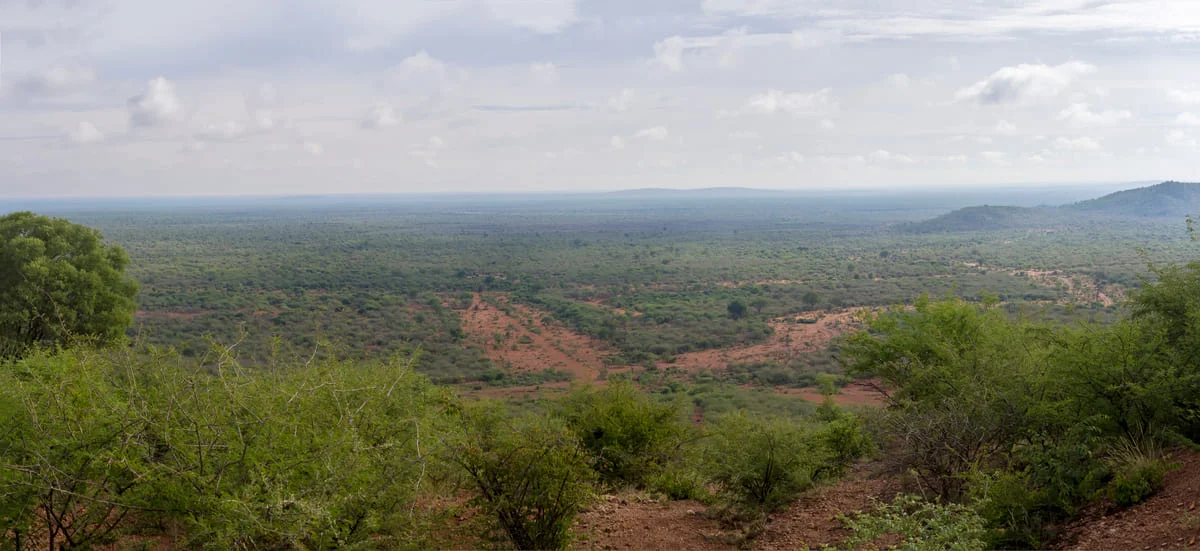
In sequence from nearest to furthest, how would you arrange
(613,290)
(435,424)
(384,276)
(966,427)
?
(966,427), (435,424), (613,290), (384,276)

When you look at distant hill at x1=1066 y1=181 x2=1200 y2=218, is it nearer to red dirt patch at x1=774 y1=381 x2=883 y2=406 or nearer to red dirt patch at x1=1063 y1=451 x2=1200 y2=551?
red dirt patch at x1=774 y1=381 x2=883 y2=406

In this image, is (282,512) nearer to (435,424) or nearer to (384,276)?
(435,424)

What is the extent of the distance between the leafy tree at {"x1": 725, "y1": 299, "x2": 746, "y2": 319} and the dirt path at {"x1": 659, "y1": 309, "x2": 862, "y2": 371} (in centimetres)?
380

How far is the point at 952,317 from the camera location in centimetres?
1609

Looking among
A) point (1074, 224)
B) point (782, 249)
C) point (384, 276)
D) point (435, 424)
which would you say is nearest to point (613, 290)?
point (384, 276)

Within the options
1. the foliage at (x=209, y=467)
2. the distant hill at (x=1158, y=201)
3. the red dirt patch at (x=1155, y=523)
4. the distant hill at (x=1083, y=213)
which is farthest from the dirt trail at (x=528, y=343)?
the distant hill at (x=1158, y=201)

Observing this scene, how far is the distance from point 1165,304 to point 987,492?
550cm

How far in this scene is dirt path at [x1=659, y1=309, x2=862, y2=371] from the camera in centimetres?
4156

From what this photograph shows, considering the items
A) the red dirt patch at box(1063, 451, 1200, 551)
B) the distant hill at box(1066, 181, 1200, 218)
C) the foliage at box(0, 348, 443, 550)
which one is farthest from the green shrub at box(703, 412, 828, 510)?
the distant hill at box(1066, 181, 1200, 218)

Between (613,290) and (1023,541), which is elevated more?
(1023,541)

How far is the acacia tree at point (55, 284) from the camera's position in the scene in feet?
65.4

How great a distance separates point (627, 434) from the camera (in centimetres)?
1528

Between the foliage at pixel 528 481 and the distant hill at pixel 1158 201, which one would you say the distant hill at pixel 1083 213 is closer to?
the distant hill at pixel 1158 201

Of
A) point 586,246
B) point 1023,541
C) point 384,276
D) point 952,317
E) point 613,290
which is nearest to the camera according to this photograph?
point 1023,541
